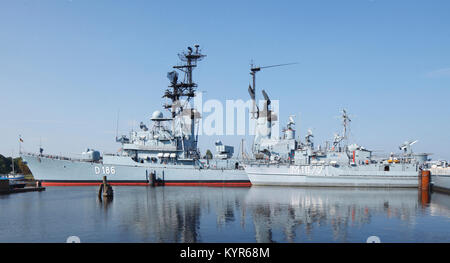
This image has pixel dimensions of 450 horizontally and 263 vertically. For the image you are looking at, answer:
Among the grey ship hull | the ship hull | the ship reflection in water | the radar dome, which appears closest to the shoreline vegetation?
the grey ship hull

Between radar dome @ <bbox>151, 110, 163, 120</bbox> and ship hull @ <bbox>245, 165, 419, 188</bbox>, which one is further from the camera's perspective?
radar dome @ <bbox>151, 110, 163, 120</bbox>

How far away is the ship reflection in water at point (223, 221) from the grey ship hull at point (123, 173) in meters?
18.2

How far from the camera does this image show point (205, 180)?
50094mm

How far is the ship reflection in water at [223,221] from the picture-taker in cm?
1767

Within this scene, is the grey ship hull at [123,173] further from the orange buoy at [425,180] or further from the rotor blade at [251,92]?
the orange buoy at [425,180]

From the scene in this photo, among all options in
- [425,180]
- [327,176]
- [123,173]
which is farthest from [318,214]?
[123,173]

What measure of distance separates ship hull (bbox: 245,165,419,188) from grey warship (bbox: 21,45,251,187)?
112 inches

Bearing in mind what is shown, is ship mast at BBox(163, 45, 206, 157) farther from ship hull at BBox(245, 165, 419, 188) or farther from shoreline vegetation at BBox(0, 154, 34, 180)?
shoreline vegetation at BBox(0, 154, 34, 180)

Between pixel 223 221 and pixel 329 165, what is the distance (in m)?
29.8

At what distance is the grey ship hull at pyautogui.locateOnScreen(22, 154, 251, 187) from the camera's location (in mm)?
50062

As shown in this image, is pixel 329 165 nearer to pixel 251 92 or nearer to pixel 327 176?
pixel 327 176

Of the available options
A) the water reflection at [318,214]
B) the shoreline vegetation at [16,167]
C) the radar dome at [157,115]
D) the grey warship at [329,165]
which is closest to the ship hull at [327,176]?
the grey warship at [329,165]

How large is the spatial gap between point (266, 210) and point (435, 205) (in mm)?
16572
